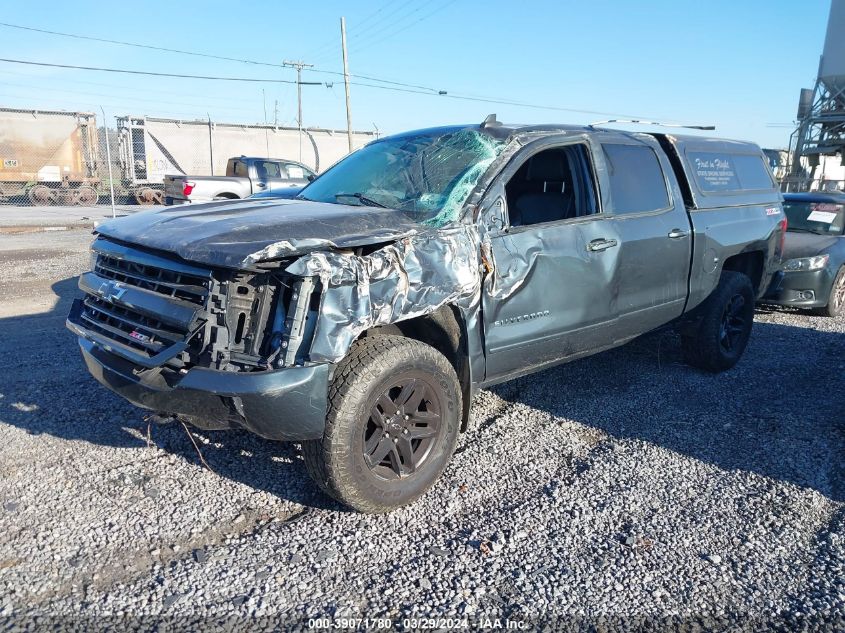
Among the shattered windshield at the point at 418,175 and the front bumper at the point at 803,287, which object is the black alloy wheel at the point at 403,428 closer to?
the shattered windshield at the point at 418,175

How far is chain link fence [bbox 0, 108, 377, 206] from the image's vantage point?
2430 centimetres

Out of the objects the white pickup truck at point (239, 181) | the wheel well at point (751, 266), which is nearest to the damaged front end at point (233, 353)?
the wheel well at point (751, 266)

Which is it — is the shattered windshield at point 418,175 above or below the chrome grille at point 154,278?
above

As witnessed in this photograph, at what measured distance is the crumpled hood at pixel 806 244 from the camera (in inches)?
301

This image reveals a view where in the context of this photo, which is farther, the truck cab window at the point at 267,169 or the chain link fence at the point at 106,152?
the chain link fence at the point at 106,152

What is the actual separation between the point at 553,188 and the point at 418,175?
117 cm

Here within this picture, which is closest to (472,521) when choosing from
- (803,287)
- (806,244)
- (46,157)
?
(803,287)

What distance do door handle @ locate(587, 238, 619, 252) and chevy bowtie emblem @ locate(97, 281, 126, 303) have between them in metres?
2.70

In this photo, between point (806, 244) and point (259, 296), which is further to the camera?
point (806, 244)

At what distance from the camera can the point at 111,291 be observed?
3.44m

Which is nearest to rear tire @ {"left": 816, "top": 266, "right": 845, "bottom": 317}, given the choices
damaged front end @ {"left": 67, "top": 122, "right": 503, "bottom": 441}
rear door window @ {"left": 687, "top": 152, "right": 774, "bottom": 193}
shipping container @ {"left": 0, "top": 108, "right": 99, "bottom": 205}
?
rear door window @ {"left": 687, "top": 152, "right": 774, "bottom": 193}

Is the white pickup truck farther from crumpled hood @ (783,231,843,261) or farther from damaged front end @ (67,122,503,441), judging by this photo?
damaged front end @ (67,122,503,441)

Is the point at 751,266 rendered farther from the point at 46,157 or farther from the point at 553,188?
the point at 46,157

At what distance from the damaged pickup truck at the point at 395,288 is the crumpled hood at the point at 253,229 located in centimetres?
1
